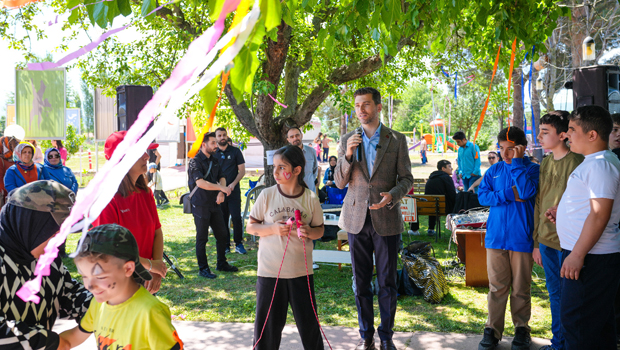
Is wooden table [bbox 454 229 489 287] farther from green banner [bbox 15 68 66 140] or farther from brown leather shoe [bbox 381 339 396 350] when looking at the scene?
green banner [bbox 15 68 66 140]

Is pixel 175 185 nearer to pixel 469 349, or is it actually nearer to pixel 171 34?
pixel 171 34

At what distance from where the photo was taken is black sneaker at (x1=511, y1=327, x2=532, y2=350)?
3.69 metres

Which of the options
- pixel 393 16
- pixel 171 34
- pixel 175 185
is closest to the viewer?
pixel 393 16

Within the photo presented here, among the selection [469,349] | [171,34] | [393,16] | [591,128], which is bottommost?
[469,349]

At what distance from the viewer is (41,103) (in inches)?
356

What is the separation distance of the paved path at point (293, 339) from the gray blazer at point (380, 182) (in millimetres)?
986

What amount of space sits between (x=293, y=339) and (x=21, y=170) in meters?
4.82

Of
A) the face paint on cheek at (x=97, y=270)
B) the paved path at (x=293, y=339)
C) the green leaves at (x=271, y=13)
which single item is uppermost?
the green leaves at (x=271, y=13)

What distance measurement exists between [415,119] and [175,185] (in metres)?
51.7

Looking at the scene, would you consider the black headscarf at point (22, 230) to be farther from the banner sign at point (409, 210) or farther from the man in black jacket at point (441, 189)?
the man in black jacket at point (441, 189)

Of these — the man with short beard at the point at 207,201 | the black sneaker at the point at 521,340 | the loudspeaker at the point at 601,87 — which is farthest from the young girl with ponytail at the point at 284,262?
the loudspeaker at the point at 601,87

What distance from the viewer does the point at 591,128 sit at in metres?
2.84

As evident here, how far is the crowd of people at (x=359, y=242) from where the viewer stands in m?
1.83

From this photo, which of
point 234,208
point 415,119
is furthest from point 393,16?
point 415,119
